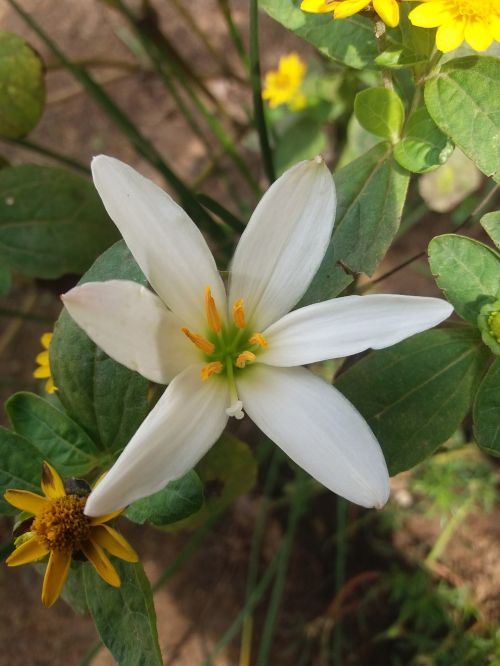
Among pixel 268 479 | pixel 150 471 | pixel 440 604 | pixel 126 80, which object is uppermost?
pixel 150 471

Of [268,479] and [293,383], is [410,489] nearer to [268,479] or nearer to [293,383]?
[268,479]

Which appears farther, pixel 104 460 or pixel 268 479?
pixel 268 479

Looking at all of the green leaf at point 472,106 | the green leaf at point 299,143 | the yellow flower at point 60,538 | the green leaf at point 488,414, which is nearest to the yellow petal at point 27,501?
the yellow flower at point 60,538

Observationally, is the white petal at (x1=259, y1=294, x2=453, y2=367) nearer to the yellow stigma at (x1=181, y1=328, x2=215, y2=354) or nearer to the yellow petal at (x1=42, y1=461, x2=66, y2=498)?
the yellow stigma at (x1=181, y1=328, x2=215, y2=354)

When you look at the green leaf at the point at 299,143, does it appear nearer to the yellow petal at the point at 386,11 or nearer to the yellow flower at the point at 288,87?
the yellow flower at the point at 288,87

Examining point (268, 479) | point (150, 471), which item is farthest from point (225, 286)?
point (268, 479)

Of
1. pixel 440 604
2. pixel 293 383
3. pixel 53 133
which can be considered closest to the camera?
pixel 293 383
